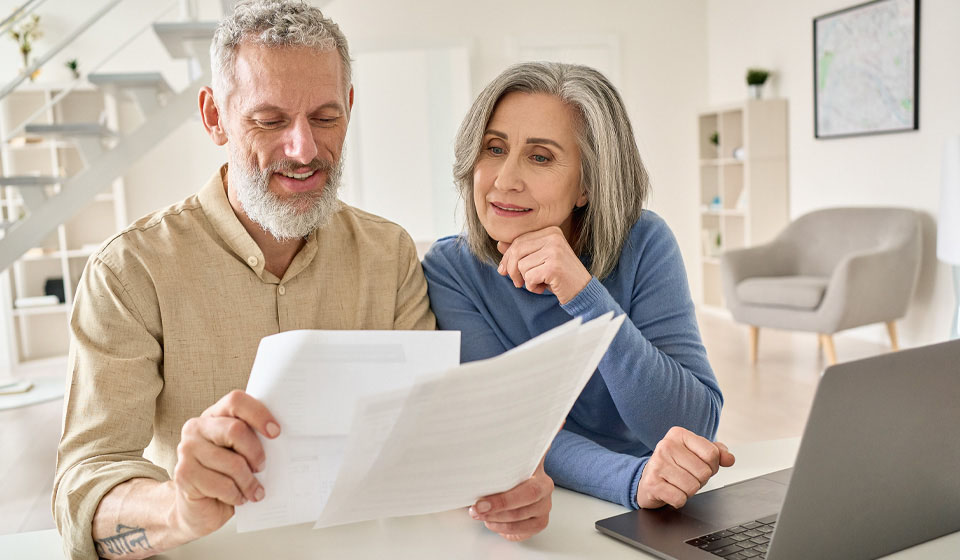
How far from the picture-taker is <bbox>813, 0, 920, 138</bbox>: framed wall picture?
5.17m

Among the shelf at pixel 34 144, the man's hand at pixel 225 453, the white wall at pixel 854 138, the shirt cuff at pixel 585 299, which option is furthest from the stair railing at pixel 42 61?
the white wall at pixel 854 138

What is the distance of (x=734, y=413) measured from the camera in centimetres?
399

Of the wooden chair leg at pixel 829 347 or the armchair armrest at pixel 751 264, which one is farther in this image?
the armchair armrest at pixel 751 264

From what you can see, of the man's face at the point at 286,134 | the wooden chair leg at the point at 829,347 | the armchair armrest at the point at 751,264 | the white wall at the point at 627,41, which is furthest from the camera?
the white wall at the point at 627,41

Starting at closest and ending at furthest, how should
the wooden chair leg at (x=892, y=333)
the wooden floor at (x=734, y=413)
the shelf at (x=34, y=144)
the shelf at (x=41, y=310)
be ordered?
the wooden floor at (x=734, y=413), the wooden chair leg at (x=892, y=333), the shelf at (x=34, y=144), the shelf at (x=41, y=310)

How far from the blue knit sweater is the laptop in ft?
1.29

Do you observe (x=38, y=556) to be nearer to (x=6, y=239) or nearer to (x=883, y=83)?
(x=6, y=239)

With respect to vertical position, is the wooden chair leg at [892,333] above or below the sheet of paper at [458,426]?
below

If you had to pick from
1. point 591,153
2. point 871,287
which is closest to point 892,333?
point 871,287

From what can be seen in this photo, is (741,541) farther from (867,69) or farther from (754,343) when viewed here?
(867,69)

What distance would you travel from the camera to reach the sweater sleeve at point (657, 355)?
1.34 meters

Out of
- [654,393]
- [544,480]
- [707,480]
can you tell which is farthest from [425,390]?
[654,393]

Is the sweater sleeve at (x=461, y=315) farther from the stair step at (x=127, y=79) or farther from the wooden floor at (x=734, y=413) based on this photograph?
the stair step at (x=127, y=79)

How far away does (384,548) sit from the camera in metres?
0.97
